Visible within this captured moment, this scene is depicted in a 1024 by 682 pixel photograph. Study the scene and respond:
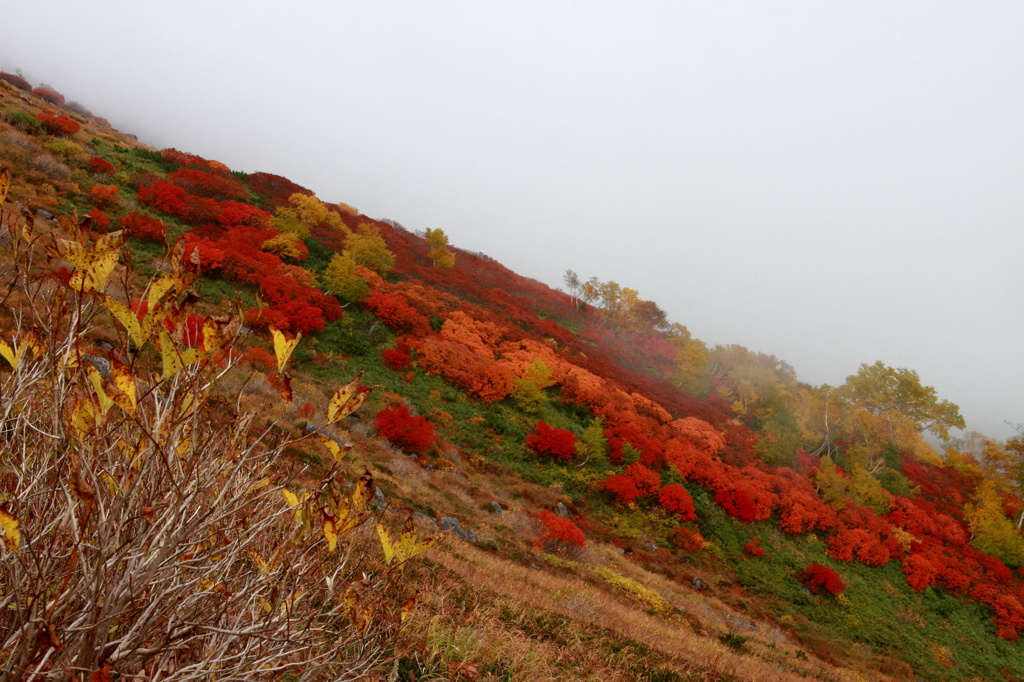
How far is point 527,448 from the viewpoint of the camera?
17.0 meters

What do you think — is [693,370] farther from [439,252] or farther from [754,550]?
[439,252]

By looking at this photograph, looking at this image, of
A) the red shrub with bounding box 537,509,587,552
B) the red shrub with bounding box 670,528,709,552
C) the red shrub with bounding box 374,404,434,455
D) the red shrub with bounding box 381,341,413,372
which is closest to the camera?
the red shrub with bounding box 537,509,587,552

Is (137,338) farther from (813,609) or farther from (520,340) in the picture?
(520,340)

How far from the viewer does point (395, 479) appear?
11.1 m

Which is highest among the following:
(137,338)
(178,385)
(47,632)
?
(137,338)

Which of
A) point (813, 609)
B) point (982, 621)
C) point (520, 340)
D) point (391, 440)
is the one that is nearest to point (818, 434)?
point (982, 621)

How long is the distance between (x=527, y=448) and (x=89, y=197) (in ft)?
65.1

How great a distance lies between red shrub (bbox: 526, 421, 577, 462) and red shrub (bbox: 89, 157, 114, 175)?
73.5 feet

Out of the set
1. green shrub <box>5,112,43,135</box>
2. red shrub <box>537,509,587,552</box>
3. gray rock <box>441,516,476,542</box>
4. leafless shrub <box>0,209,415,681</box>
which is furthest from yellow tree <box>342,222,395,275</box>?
leafless shrub <box>0,209,415,681</box>

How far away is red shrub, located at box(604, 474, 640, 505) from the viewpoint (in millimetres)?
16203

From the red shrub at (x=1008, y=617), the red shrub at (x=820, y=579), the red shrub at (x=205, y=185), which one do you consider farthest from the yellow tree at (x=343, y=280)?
the red shrub at (x=1008, y=617)

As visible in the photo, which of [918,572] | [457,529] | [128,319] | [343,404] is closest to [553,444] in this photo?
[457,529]

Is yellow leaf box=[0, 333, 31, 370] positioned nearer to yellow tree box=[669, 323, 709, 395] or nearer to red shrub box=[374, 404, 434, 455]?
red shrub box=[374, 404, 434, 455]

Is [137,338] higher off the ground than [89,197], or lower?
higher
